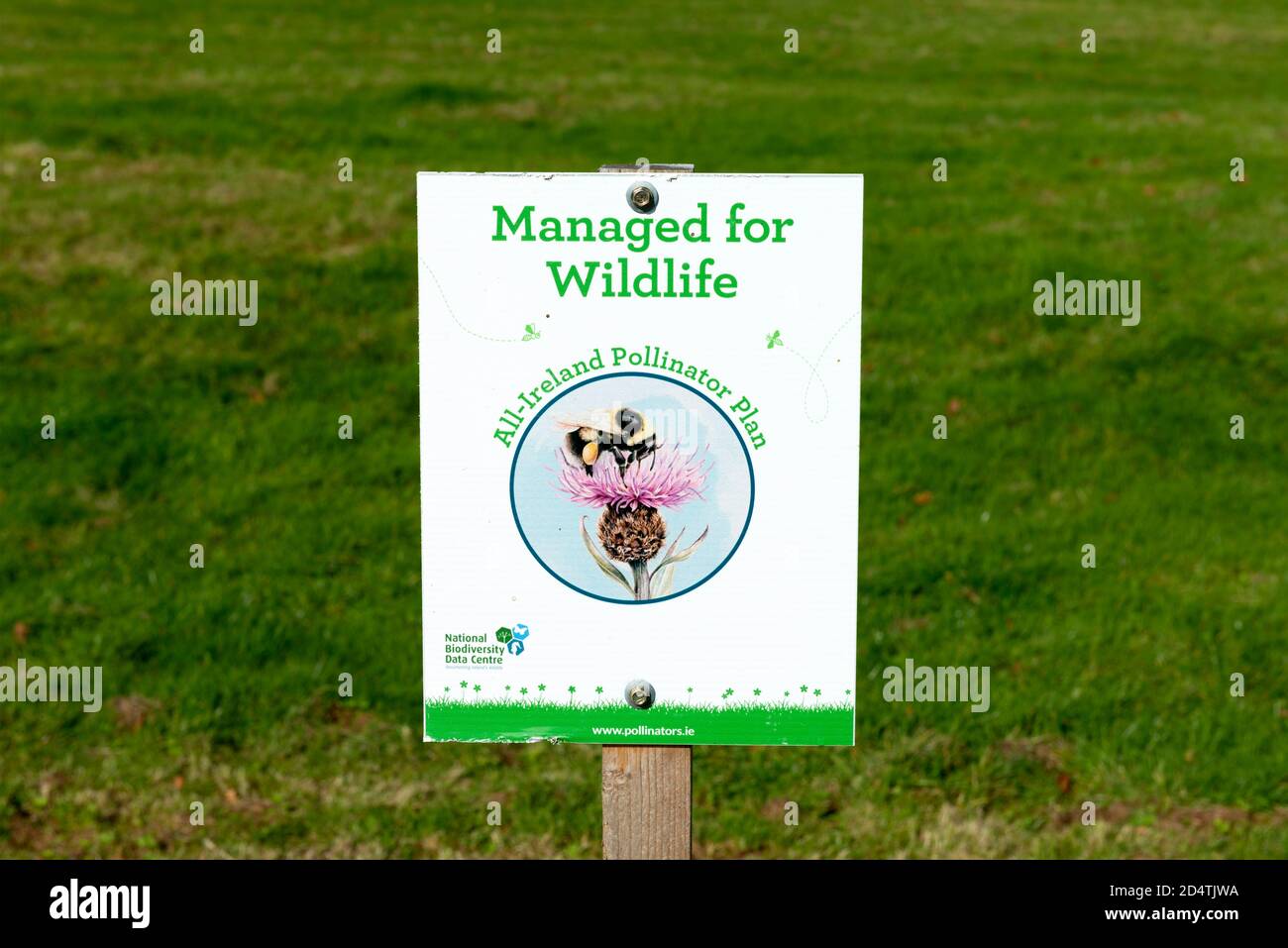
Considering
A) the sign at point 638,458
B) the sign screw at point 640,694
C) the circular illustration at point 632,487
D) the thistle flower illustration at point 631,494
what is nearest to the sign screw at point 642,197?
the sign at point 638,458

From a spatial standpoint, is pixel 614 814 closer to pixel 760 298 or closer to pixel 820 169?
pixel 760 298

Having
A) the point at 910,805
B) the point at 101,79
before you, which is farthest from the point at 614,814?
the point at 101,79

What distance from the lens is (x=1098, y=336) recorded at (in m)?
9.12

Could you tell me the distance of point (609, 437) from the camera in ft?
10.7

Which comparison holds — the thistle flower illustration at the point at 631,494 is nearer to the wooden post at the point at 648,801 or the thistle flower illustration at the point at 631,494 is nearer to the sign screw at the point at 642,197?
the wooden post at the point at 648,801

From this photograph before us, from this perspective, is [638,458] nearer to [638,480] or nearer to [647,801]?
[638,480]

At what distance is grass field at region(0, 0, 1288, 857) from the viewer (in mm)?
5273

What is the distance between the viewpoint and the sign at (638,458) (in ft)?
10.4

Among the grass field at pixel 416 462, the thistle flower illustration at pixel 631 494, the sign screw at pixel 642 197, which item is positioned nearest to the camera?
the sign screw at pixel 642 197

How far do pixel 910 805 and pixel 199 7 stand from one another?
55.8 ft

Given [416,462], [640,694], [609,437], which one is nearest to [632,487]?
[609,437]

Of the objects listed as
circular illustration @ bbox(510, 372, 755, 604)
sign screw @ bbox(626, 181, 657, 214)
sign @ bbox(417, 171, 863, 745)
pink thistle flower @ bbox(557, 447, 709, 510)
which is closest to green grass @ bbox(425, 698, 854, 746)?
sign @ bbox(417, 171, 863, 745)

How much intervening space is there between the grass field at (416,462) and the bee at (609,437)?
2216 mm

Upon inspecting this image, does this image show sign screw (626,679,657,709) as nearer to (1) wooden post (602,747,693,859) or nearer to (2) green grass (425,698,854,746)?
(2) green grass (425,698,854,746)
